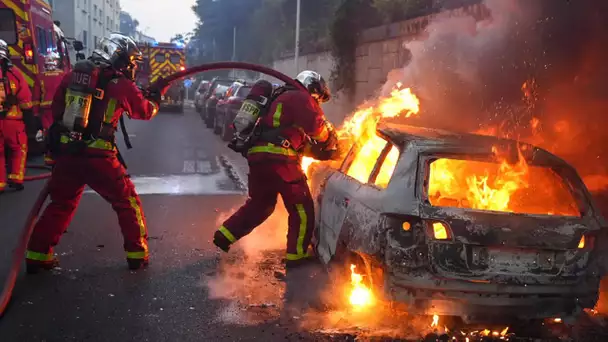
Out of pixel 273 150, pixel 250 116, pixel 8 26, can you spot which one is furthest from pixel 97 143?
pixel 8 26

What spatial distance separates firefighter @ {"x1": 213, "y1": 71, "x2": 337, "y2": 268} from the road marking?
6.05 m

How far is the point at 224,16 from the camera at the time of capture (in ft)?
191

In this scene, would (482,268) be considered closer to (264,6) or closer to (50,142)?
(50,142)

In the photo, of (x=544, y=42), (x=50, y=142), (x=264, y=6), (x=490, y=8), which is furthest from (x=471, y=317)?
(x=264, y=6)

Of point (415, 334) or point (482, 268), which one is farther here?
point (415, 334)

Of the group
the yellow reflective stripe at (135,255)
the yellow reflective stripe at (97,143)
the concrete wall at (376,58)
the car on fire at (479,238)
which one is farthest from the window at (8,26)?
the car on fire at (479,238)

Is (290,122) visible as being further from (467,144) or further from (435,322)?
(435,322)

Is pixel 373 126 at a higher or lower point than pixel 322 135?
higher

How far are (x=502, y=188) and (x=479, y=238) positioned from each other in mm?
832

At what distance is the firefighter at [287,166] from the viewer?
5.48 meters

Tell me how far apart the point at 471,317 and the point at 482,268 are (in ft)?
1.05

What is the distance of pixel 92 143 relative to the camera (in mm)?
5090

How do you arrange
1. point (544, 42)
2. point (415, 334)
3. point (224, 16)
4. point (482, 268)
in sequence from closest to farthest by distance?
point (482, 268) → point (415, 334) → point (544, 42) → point (224, 16)

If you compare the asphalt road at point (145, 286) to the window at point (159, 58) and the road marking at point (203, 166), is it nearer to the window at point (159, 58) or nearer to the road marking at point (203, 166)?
the road marking at point (203, 166)
